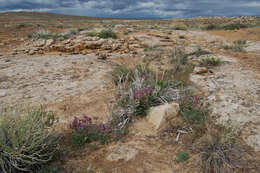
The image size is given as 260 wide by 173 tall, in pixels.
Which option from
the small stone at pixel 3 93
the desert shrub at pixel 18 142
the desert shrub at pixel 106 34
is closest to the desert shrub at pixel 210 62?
the desert shrub at pixel 18 142

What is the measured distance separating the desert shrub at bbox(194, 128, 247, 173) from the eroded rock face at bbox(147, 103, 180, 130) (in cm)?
64

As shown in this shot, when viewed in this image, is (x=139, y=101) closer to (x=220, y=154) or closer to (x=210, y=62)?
(x=220, y=154)

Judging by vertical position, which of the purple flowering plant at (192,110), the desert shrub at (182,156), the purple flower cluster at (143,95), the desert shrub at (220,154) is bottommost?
the desert shrub at (182,156)

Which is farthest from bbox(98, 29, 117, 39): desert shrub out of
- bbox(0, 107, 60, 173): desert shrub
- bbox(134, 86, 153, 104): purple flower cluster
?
bbox(0, 107, 60, 173): desert shrub

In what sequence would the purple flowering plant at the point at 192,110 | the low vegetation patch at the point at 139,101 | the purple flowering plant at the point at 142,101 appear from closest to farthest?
the purple flowering plant at the point at 192,110 < the low vegetation patch at the point at 139,101 < the purple flowering plant at the point at 142,101

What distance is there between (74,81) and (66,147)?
92.1 inches

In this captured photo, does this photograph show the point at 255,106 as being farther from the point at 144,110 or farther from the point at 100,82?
the point at 100,82

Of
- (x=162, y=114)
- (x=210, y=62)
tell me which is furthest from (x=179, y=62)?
(x=162, y=114)

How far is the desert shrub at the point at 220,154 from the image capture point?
1.91m

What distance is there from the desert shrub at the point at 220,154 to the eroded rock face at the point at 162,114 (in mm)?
639

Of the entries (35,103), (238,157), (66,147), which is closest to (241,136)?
(238,157)

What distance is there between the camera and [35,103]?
335 centimetres

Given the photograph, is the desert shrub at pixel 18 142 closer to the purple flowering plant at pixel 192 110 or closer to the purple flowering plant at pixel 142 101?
the purple flowering plant at pixel 142 101

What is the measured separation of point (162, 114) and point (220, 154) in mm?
932
